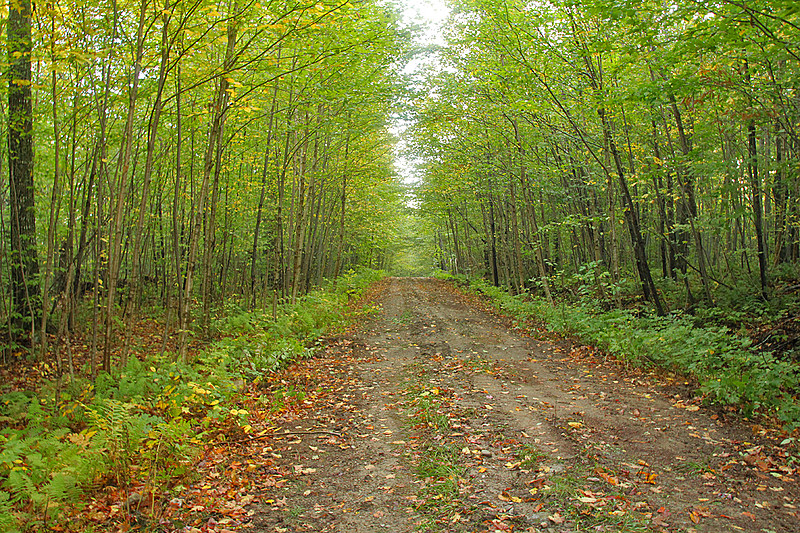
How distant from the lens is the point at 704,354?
6.84 metres

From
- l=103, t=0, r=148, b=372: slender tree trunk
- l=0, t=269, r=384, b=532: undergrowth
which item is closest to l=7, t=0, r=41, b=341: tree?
l=0, t=269, r=384, b=532: undergrowth

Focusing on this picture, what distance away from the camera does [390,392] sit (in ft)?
23.7

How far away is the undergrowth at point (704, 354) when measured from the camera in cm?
546

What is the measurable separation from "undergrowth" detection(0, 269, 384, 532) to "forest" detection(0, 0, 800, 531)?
0.04 metres

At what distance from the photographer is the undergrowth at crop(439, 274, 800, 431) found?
5465 mm

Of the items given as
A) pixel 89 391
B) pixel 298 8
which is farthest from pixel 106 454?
pixel 298 8

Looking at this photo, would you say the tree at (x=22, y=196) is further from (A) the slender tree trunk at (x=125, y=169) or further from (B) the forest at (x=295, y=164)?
(A) the slender tree trunk at (x=125, y=169)

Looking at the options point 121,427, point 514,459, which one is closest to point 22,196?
point 121,427

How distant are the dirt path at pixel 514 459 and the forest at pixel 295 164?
0.85 meters

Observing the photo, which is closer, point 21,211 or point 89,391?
point 89,391

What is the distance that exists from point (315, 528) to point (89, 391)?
4678mm

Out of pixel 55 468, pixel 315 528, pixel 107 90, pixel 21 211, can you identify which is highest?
pixel 107 90

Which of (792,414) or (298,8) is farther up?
(298,8)

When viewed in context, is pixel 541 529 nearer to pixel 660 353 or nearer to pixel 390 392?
pixel 390 392
